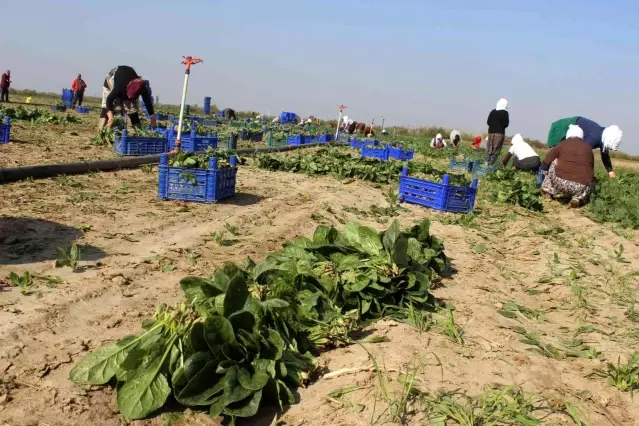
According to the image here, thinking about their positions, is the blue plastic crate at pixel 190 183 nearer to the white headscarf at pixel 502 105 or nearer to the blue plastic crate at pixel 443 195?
the blue plastic crate at pixel 443 195

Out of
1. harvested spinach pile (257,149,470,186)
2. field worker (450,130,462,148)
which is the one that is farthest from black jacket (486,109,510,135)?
field worker (450,130,462,148)

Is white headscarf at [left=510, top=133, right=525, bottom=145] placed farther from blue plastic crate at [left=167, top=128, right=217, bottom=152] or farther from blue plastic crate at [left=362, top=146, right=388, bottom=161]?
blue plastic crate at [left=167, top=128, right=217, bottom=152]

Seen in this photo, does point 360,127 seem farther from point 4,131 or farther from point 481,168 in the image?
point 4,131

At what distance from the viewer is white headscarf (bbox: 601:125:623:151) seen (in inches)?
449

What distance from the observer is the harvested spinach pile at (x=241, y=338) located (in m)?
2.54

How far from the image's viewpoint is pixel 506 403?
2.68 m

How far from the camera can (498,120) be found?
46.1 feet

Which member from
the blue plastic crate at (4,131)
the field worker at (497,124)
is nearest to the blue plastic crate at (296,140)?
the field worker at (497,124)

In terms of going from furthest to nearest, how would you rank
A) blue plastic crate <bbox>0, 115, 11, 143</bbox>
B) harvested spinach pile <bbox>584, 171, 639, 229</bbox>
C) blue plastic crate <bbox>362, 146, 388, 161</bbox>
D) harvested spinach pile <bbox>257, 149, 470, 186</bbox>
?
blue plastic crate <bbox>362, 146, 388, 161</bbox> < harvested spinach pile <bbox>257, 149, 470, 186</bbox> < blue plastic crate <bbox>0, 115, 11, 143</bbox> < harvested spinach pile <bbox>584, 171, 639, 229</bbox>

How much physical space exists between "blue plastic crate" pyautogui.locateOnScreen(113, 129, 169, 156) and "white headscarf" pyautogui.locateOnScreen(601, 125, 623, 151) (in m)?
9.53

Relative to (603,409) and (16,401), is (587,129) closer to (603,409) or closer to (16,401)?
(603,409)

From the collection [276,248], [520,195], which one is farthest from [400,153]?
[276,248]

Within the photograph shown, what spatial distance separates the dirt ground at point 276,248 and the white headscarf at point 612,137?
12.6 feet

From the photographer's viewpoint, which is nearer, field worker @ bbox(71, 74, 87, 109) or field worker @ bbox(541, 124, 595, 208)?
Result: field worker @ bbox(541, 124, 595, 208)
